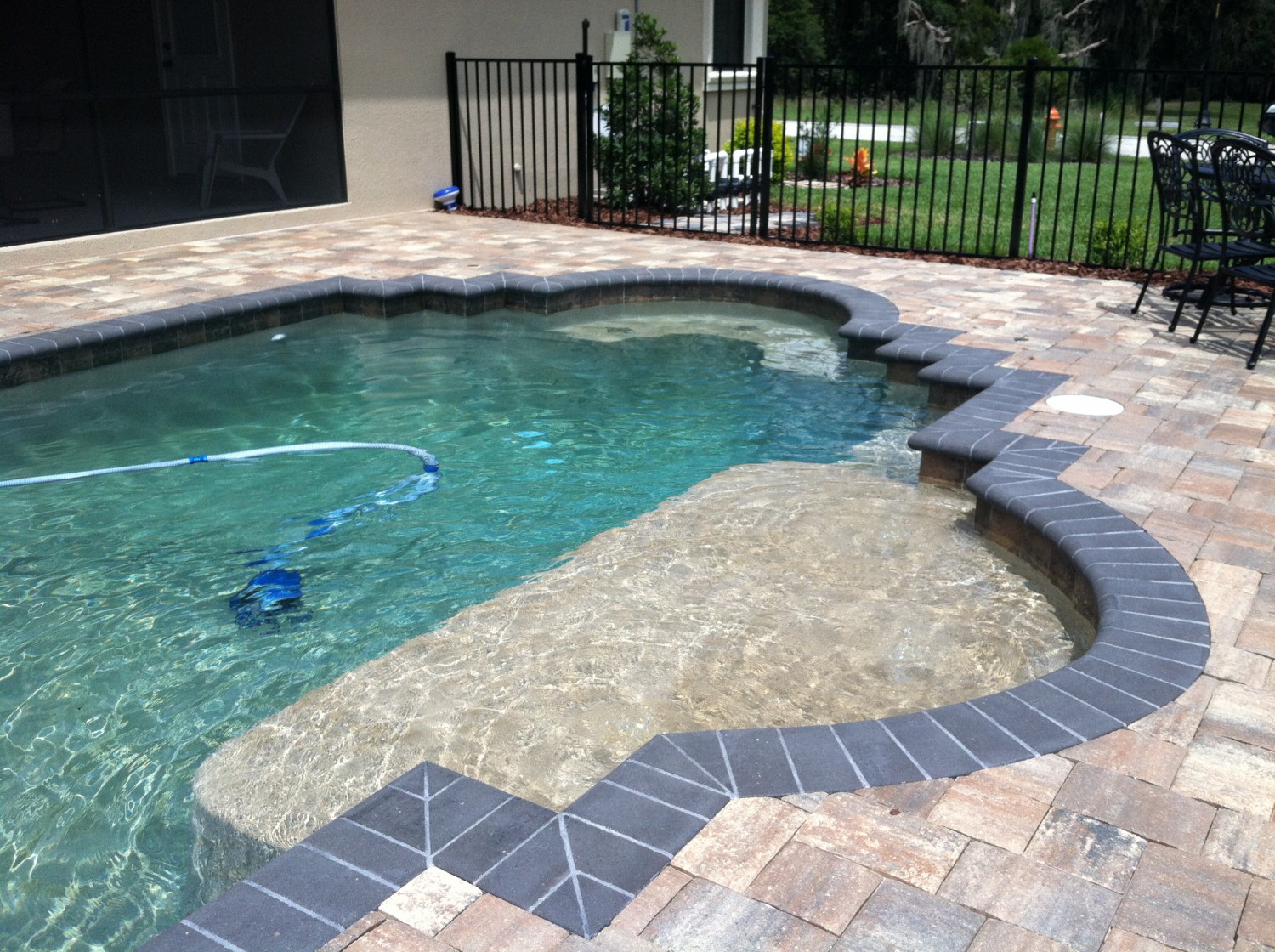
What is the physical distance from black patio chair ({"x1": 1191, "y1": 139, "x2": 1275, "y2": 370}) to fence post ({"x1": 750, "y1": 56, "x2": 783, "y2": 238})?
3822 mm

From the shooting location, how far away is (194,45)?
9062 mm

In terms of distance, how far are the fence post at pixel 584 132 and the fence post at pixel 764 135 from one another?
1.50m

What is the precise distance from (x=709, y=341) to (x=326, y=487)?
294cm

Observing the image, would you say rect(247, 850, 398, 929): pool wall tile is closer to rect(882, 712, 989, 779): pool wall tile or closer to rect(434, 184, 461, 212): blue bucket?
rect(882, 712, 989, 779): pool wall tile

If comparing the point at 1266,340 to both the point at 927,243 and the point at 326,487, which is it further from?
the point at 326,487

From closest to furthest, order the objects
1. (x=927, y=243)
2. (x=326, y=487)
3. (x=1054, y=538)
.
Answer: (x=1054, y=538) < (x=326, y=487) < (x=927, y=243)

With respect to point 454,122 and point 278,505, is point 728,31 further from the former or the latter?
point 278,505

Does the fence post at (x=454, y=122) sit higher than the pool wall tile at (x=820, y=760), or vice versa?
the fence post at (x=454, y=122)

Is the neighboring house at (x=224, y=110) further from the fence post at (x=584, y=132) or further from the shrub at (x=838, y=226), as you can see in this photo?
the shrub at (x=838, y=226)

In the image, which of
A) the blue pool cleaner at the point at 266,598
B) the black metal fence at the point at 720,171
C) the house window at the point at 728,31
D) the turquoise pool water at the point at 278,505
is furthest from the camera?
the house window at the point at 728,31

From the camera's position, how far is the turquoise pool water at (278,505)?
3021mm

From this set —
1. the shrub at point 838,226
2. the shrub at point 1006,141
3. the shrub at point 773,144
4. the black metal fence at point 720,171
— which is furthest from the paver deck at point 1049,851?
the shrub at point 1006,141

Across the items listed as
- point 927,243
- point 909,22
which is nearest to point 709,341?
point 927,243

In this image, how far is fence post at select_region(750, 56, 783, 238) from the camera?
9.12m
